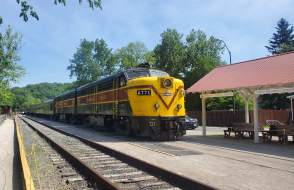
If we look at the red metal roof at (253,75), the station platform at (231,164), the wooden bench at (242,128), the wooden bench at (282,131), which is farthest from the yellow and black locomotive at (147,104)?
the wooden bench at (282,131)

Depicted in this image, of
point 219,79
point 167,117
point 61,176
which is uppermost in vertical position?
point 219,79

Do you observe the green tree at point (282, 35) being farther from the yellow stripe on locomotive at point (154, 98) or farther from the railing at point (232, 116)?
the yellow stripe on locomotive at point (154, 98)

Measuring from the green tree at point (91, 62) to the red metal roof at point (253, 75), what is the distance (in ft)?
243

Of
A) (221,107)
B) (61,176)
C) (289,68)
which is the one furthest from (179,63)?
(61,176)

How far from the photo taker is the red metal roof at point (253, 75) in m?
17.0

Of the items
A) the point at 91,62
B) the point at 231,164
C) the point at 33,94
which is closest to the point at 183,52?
the point at 91,62

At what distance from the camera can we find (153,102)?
19.5 m

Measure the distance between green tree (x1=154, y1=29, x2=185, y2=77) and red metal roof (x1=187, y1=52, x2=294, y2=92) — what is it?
4935cm

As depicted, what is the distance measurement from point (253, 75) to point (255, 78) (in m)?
0.68

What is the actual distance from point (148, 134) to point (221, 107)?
30.0 meters

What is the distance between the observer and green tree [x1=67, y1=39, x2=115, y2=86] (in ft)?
316

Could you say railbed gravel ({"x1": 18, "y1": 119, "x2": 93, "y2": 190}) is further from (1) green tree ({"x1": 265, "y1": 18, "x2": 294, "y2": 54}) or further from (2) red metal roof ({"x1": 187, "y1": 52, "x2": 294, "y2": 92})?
(1) green tree ({"x1": 265, "y1": 18, "x2": 294, "y2": 54})

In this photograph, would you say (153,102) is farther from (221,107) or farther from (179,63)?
(179,63)

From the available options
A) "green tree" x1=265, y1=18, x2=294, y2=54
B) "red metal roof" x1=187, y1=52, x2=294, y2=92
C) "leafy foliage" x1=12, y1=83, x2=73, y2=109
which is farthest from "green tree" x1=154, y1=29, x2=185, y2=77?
"leafy foliage" x1=12, y1=83, x2=73, y2=109
